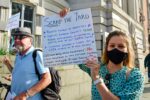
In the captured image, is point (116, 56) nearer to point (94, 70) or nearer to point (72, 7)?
point (94, 70)

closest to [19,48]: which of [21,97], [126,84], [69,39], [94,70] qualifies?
[21,97]

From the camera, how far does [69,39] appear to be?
3318 millimetres

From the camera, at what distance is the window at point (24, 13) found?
454 inches

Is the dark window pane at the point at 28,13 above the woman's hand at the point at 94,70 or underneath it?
above

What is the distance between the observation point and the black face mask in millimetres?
2824

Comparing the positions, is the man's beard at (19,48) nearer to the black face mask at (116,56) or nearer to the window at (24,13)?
the black face mask at (116,56)

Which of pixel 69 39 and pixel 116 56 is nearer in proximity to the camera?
pixel 116 56

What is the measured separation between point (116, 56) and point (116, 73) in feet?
0.46

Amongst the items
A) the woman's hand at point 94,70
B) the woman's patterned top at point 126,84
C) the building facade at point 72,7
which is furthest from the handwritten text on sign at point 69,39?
the building facade at point 72,7

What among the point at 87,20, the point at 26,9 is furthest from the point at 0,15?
the point at 87,20

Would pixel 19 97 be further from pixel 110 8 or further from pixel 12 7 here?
pixel 110 8

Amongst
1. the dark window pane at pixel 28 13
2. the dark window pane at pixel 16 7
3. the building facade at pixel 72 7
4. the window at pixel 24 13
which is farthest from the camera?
the dark window pane at pixel 28 13

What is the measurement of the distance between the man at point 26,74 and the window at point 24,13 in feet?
25.6

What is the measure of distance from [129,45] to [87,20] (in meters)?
0.49
